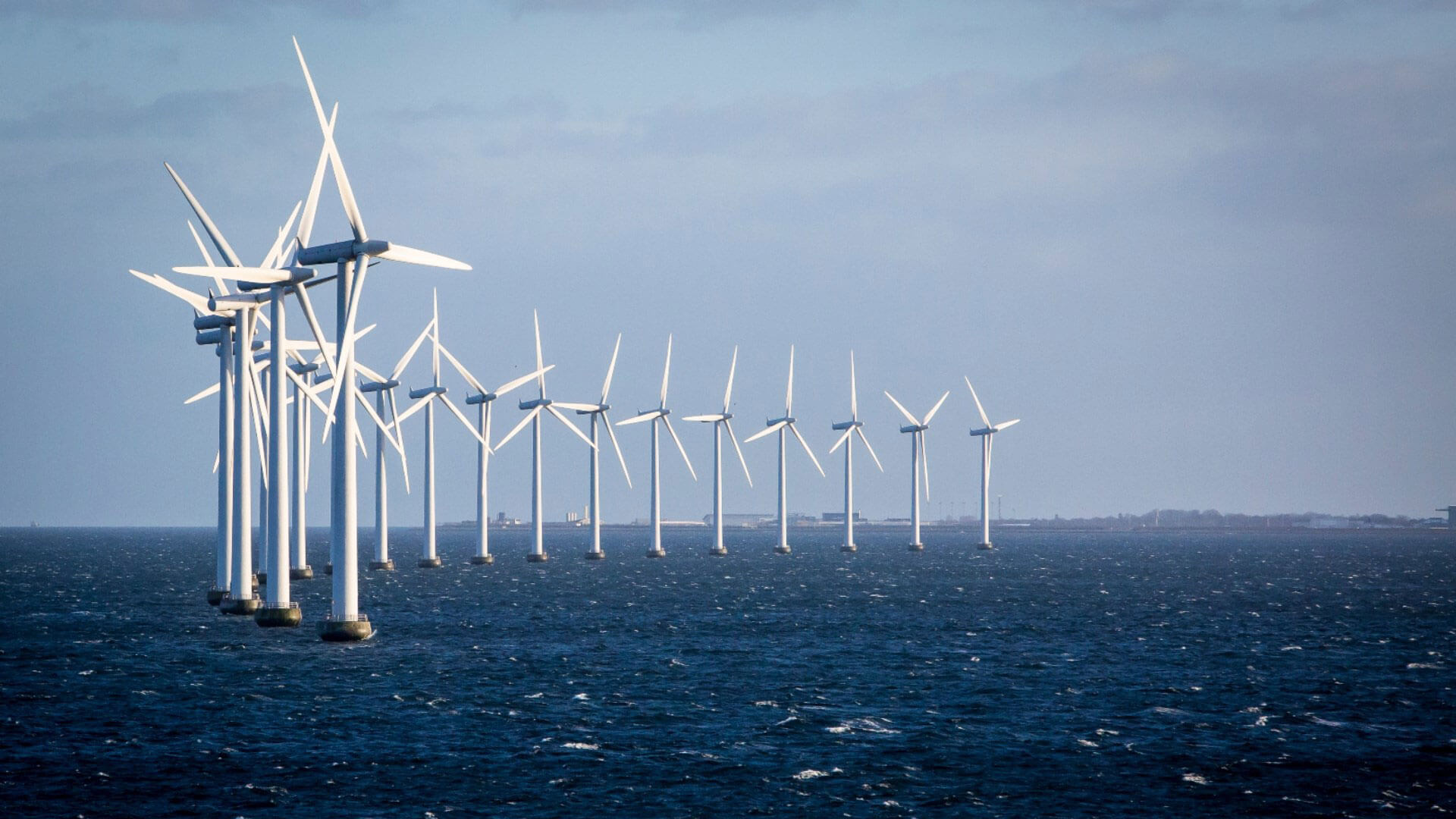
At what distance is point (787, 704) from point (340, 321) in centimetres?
3248

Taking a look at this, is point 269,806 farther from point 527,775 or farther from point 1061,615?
point 1061,615

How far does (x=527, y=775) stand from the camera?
1757 inches

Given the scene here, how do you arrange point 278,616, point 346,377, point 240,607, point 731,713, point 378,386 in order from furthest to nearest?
1. point 378,386
2. point 240,607
3. point 278,616
4. point 346,377
5. point 731,713

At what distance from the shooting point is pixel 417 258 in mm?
76875

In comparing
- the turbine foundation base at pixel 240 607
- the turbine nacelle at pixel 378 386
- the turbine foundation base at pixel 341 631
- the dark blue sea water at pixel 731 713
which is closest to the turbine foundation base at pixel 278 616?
the dark blue sea water at pixel 731 713

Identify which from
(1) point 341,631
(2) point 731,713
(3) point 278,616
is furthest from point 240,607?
(2) point 731,713

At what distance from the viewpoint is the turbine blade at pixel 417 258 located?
2977 inches

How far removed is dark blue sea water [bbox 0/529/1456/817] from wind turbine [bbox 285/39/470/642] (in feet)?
6.94

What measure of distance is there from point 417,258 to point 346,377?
282 inches

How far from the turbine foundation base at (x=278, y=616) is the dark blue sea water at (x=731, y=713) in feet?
4.02

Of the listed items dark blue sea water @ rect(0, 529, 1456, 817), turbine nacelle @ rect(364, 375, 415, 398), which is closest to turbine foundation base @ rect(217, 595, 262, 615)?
dark blue sea water @ rect(0, 529, 1456, 817)

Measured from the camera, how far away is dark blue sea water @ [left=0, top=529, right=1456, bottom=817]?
137 feet

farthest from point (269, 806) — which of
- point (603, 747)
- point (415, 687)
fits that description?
point (415, 687)

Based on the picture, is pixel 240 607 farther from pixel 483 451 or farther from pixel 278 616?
pixel 483 451
